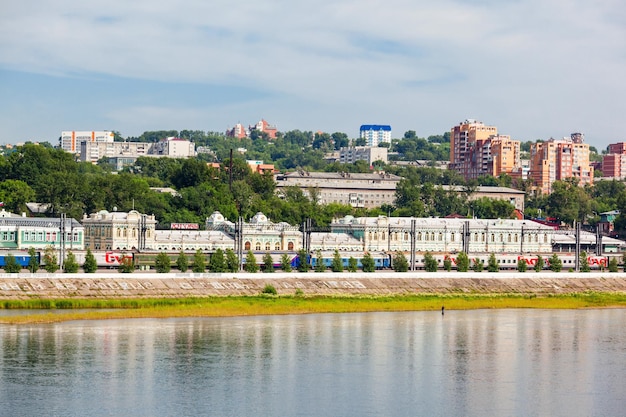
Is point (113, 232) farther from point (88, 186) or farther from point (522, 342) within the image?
point (522, 342)

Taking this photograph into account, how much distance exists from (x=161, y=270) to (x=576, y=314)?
101 feet

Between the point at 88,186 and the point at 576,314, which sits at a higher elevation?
the point at 88,186

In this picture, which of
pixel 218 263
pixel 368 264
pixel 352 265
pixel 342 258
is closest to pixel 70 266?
pixel 218 263

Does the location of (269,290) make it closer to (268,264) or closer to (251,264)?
(251,264)

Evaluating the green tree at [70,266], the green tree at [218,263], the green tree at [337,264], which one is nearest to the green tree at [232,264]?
the green tree at [218,263]

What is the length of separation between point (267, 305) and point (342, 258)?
32.1 meters

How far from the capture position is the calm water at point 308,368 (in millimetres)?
48969

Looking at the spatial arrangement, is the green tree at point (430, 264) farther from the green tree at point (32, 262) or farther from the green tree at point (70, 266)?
the green tree at point (32, 262)

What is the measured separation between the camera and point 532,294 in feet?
337

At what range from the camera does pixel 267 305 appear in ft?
280

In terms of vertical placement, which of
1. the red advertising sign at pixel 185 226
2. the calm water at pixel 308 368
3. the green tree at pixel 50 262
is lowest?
the calm water at pixel 308 368

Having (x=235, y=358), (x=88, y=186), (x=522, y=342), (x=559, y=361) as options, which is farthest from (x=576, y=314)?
(x=88, y=186)

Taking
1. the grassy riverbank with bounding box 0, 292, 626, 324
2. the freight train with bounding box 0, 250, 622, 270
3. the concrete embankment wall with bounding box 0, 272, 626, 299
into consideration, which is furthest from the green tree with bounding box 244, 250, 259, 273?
the grassy riverbank with bounding box 0, 292, 626, 324

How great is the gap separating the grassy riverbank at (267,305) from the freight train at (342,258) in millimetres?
15487
